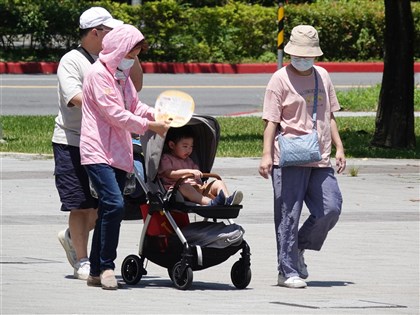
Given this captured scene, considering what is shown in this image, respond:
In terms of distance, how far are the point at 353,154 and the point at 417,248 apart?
19.9ft

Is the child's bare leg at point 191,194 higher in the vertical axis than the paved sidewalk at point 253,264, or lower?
higher

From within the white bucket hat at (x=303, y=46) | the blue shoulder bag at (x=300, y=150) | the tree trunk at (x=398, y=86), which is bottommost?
the tree trunk at (x=398, y=86)

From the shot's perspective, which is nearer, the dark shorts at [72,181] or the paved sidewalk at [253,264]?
the paved sidewalk at [253,264]

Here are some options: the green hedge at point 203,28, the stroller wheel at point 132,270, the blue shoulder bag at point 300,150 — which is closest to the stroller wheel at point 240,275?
the stroller wheel at point 132,270

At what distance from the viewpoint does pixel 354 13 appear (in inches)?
1242

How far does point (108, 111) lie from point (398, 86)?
30.9 ft

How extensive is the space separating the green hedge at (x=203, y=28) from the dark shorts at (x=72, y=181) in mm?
21616

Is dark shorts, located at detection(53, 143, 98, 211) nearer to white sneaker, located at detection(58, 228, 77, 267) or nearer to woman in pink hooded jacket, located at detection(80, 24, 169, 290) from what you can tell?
woman in pink hooded jacket, located at detection(80, 24, 169, 290)

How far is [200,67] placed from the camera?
29.9 meters

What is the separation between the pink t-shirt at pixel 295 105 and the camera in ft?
27.2

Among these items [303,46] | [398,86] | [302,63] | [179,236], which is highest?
[303,46]

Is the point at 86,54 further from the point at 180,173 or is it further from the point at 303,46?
the point at 303,46

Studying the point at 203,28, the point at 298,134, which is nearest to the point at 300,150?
the point at 298,134

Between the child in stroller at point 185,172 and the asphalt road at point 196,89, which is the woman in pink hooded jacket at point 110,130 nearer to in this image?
the child in stroller at point 185,172
